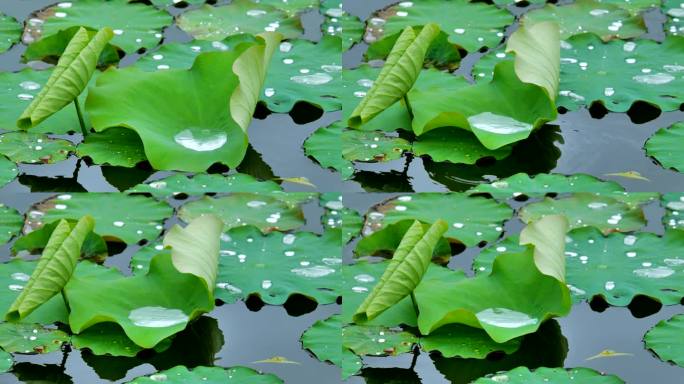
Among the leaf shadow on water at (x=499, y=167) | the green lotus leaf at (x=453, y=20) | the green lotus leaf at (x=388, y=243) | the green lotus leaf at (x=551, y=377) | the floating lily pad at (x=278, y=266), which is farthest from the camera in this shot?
the green lotus leaf at (x=453, y=20)

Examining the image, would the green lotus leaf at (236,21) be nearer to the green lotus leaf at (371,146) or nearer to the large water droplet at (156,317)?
the green lotus leaf at (371,146)

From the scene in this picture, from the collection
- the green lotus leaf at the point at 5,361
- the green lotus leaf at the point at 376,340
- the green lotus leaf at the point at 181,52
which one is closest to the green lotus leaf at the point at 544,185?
the green lotus leaf at the point at 376,340

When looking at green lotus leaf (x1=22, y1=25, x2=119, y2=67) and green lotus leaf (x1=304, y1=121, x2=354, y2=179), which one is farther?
green lotus leaf (x1=22, y1=25, x2=119, y2=67)

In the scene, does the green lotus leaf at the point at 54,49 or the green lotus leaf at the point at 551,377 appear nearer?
the green lotus leaf at the point at 551,377

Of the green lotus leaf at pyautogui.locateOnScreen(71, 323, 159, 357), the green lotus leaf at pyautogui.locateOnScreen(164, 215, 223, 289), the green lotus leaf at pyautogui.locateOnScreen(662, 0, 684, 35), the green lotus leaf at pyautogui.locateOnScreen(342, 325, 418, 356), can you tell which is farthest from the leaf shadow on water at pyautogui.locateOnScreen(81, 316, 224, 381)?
the green lotus leaf at pyautogui.locateOnScreen(662, 0, 684, 35)

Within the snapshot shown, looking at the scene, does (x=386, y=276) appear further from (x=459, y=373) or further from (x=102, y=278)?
(x=102, y=278)

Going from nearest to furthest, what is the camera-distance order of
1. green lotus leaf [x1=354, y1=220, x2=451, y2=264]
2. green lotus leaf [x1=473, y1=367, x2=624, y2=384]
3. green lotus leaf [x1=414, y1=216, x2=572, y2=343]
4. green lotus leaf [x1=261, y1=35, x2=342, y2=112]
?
green lotus leaf [x1=473, y1=367, x2=624, y2=384]
green lotus leaf [x1=414, y1=216, x2=572, y2=343]
green lotus leaf [x1=354, y1=220, x2=451, y2=264]
green lotus leaf [x1=261, y1=35, x2=342, y2=112]

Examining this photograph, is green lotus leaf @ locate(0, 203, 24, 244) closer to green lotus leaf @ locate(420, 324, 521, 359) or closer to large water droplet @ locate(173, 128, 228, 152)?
large water droplet @ locate(173, 128, 228, 152)
